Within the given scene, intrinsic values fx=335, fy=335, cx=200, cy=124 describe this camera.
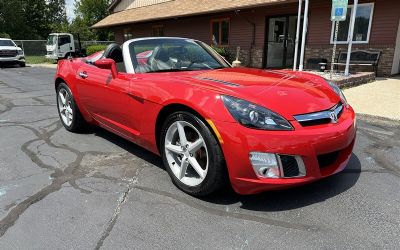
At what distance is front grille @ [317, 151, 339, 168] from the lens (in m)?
2.68

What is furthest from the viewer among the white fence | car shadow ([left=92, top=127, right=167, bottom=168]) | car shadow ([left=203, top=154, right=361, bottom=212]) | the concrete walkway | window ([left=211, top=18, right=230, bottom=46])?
the white fence

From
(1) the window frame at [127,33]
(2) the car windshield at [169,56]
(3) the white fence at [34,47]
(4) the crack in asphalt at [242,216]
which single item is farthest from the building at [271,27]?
(3) the white fence at [34,47]

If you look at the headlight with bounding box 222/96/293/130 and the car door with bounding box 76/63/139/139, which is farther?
the car door with bounding box 76/63/139/139

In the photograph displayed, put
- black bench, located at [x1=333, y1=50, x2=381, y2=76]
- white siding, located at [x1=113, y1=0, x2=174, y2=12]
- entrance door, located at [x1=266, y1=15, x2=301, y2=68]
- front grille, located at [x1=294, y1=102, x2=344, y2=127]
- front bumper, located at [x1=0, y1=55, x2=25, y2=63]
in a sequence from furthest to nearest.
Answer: white siding, located at [x1=113, y1=0, x2=174, y2=12]
front bumper, located at [x1=0, y1=55, x2=25, y2=63]
entrance door, located at [x1=266, y1=15, x2=301, y2=68]
black bench, located at [x1=333, y1=50, x2=381, y2=76]
front grille, located at [x1=294, y1=102, x2=344, y2=127]

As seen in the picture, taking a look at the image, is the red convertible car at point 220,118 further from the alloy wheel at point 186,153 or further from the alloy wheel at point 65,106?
the alloy wheel at point 65,106

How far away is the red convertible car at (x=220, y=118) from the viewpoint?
2.52 meters

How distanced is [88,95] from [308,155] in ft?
9.56

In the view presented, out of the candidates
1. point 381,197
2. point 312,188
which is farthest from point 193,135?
point 381,197

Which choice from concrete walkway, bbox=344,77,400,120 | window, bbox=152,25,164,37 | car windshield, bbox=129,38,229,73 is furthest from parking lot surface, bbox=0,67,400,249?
window, bbox=152,25,164,37

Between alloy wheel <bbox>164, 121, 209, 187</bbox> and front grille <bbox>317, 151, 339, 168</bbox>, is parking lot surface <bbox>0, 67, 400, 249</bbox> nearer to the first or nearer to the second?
alloy wheel <bbox>164, 121, 209, 187</bbox>

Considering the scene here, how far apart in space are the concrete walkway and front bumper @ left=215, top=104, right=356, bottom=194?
13.3 ft

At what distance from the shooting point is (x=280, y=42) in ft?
51.6

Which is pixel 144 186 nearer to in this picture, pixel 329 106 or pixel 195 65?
pixel 195 65

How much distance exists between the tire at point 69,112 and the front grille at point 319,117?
3278mm
